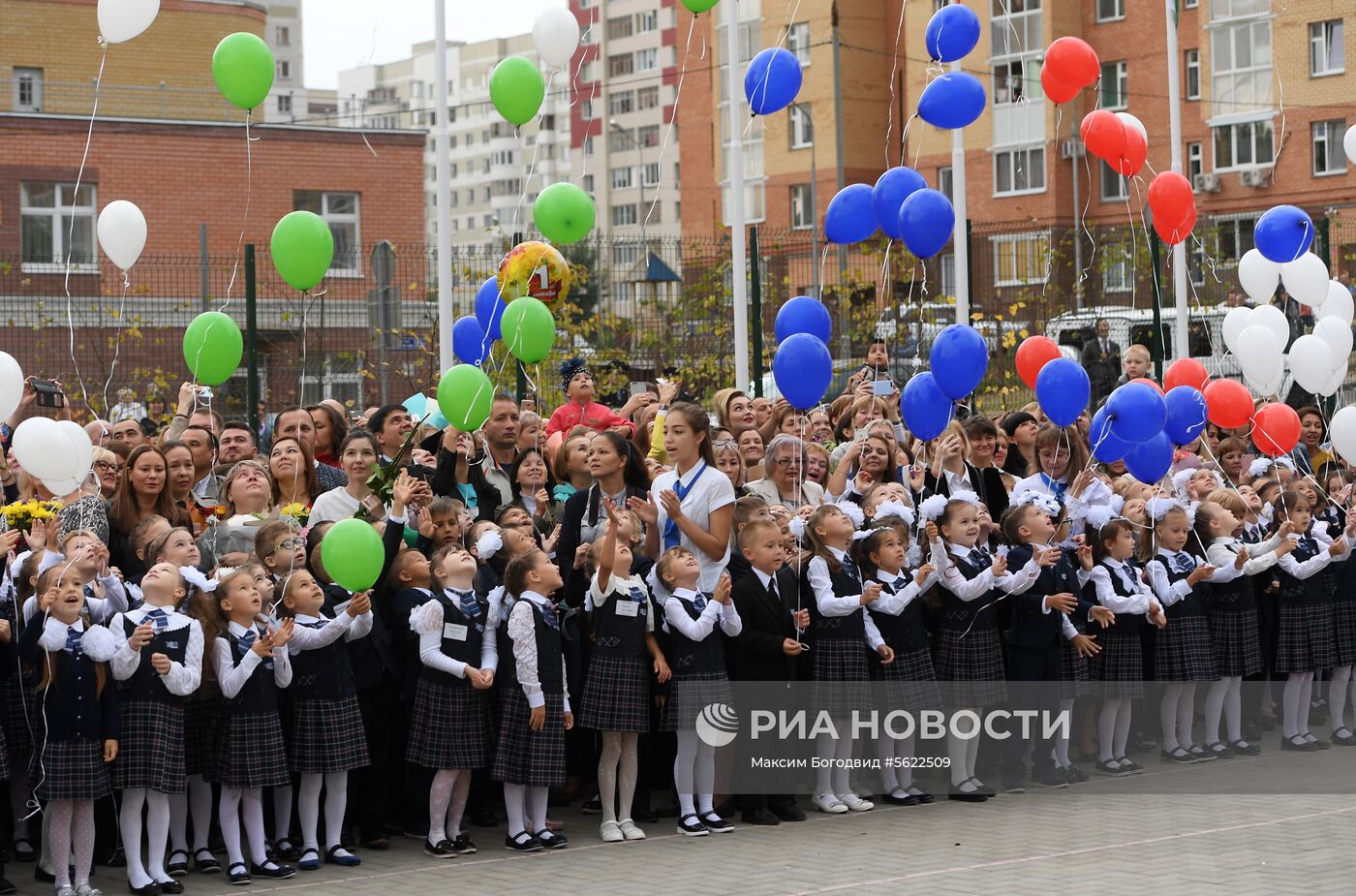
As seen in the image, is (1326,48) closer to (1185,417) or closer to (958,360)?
(1185,417)

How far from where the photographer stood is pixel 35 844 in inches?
293

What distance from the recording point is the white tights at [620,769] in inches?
302

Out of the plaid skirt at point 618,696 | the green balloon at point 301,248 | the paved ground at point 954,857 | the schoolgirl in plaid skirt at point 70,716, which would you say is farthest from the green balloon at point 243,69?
the paved ground at point 954,857

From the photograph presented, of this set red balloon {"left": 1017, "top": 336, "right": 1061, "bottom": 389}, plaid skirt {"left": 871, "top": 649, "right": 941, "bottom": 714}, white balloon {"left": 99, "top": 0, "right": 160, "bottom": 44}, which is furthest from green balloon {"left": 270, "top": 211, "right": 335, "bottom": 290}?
red balloon {"left": 1017, "top": 336, "right": 1061, "bottom": 389}

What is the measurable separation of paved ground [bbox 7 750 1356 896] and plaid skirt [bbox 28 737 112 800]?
0.46 meters

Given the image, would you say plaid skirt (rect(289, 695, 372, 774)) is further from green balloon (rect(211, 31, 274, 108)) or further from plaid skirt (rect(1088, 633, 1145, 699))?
plaid skirt (rect(1088, 633, 1145, 699))

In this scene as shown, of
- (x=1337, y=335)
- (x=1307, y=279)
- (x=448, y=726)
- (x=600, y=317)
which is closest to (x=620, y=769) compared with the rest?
Answer: (x=448, y=726)

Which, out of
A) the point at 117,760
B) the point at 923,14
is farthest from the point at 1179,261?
the point at 923,14

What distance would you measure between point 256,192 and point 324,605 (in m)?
23.9

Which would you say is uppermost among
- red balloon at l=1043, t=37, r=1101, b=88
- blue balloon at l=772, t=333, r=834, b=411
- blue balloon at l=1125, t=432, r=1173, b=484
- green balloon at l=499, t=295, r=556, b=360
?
red balloon at l=1043, t=37, r=1101, b=88

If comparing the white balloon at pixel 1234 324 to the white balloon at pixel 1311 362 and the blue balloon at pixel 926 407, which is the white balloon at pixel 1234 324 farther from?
the blue balloon at pixel 926 407

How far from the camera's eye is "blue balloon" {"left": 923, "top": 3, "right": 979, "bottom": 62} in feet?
33.3

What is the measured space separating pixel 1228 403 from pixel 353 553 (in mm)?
5406

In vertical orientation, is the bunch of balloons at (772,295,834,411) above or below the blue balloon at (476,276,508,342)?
below
